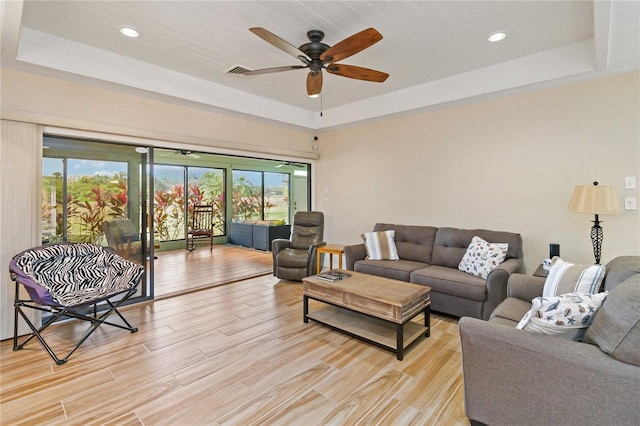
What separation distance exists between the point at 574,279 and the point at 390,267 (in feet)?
6.33

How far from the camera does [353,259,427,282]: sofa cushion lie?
145 inches

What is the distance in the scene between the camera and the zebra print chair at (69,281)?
2.55 meters

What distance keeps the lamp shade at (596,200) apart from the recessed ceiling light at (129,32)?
4416mm

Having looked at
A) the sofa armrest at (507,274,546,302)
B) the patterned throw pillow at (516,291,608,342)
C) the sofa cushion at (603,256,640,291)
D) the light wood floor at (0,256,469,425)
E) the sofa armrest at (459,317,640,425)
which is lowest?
the light wood floor at (0,256,469,425)

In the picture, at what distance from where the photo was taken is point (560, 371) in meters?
1.47

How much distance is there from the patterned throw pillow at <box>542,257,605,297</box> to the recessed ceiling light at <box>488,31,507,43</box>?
82.5 inches

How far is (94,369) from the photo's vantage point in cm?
239

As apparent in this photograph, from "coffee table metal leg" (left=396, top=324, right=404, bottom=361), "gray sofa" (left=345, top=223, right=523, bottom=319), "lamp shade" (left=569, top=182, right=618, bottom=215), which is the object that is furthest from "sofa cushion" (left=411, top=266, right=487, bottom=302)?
"lamp shade" (left=569, top=182, right=618, bottom=215)

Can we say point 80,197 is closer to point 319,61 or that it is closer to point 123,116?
point 123,116

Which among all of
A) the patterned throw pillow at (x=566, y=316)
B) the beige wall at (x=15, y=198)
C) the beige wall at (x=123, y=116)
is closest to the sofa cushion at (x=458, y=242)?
the patterned throw pillow at (x=566, y=316)

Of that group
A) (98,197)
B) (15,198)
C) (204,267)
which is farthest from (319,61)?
(204,267)

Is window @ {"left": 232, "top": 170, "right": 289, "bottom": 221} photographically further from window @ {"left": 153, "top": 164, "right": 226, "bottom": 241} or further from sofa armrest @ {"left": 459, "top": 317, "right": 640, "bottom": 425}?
sofa armrest @ {"left": 459, "top": 317, "right": 640, "bottom": 425}

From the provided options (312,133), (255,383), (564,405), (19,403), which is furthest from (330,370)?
(312,133)

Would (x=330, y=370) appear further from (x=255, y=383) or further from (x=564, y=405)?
(x=564, y=405)
